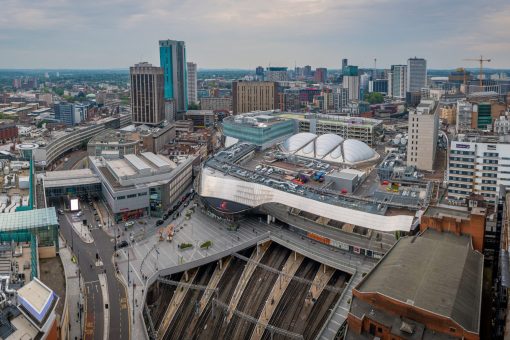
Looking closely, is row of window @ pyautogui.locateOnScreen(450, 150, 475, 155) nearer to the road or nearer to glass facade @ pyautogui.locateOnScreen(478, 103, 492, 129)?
the road

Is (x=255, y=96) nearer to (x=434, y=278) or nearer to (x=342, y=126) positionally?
(x=342, y=126)

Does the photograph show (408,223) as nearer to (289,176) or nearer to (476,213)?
(476,213)

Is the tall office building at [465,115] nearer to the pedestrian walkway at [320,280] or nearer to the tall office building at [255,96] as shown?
the tall office building at [255,96]

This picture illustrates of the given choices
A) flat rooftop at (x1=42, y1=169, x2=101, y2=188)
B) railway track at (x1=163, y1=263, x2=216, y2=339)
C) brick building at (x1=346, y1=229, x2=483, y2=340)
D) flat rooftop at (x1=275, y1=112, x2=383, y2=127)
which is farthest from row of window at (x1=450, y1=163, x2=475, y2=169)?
flat rooftop at (x1=42, y1=169, x2=101, y2=188)

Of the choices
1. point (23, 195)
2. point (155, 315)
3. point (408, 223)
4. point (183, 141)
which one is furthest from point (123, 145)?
point (408, 223)

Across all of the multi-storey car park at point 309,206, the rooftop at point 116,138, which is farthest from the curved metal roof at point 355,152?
the rooftop at point 116,138

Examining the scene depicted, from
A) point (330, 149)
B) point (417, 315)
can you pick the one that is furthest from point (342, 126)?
point (417, 315)
